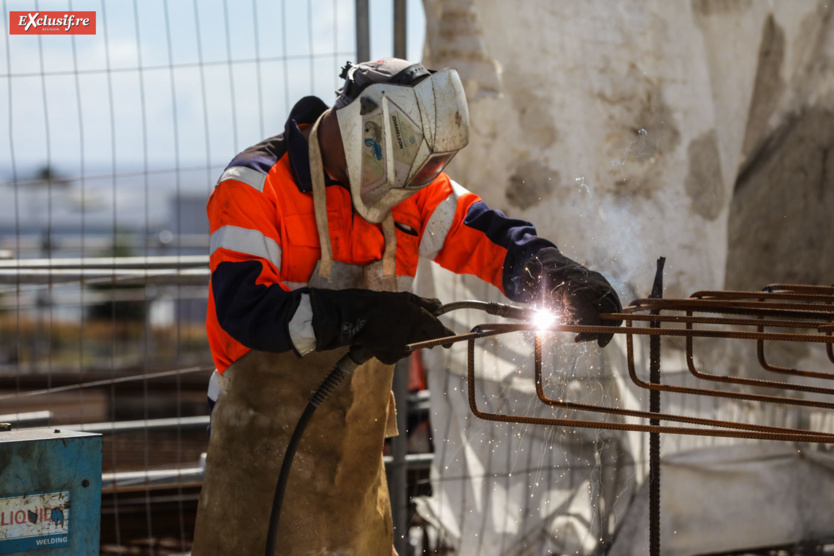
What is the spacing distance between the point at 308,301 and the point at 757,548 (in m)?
2.70

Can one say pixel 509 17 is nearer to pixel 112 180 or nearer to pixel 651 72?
pixel 651 72

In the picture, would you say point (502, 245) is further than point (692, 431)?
Yes

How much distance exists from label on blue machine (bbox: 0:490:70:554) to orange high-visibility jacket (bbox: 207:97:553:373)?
493mm

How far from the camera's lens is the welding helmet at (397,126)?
196 cm

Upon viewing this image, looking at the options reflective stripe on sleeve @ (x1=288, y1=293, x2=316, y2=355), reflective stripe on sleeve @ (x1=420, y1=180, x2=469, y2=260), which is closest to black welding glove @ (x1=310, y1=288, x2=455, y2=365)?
reflective stripe on sleeve @ (x1=288, y1=293, x2=316, y2=355)

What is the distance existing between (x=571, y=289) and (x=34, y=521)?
4.26 feet

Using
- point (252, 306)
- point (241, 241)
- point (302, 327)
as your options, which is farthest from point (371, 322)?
point (241, 241)

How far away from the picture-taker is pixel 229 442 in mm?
2061

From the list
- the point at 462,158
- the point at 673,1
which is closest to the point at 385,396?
the point at 462,158

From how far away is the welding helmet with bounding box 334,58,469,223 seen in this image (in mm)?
1956

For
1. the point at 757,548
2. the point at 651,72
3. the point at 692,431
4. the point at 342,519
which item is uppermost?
the point at 651,72

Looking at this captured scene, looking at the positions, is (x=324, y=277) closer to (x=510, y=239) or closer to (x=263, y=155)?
(x=263, y=155)

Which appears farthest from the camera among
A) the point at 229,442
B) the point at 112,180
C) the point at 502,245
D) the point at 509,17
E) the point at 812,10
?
the point at 812,10

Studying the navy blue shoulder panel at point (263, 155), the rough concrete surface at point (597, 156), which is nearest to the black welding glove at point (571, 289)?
the navy blue shoulder panel at point (263, 155)
